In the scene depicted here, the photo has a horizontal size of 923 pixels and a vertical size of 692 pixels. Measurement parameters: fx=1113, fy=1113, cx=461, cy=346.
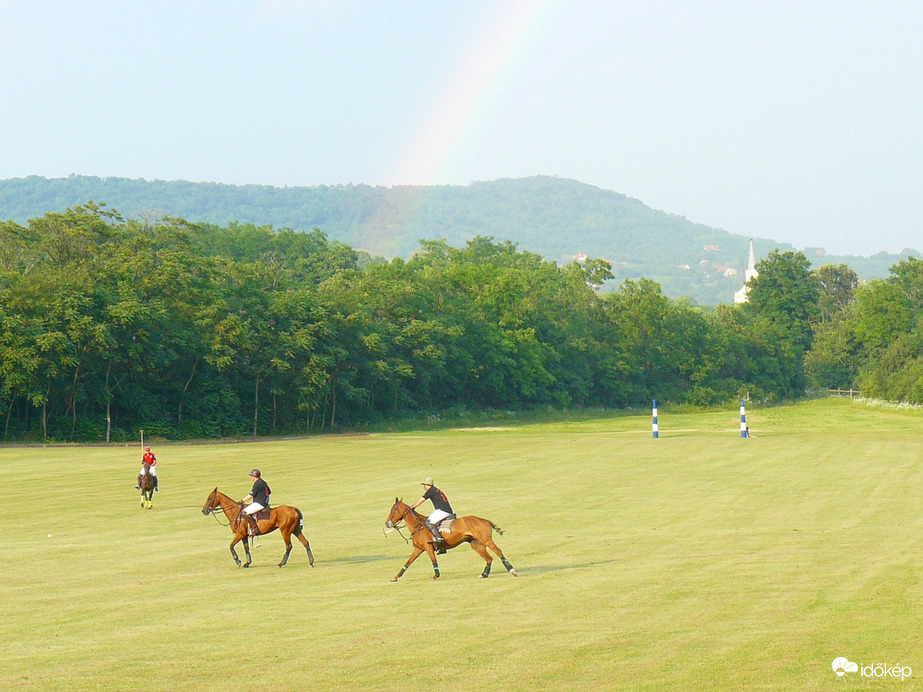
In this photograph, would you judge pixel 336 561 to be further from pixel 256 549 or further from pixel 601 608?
pixel 601 608

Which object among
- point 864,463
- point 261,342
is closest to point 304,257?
point 261,342

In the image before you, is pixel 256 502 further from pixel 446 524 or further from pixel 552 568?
pixel 552 568

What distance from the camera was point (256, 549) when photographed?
22.9 meters

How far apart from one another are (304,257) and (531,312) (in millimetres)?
48659

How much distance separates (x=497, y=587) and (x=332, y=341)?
207ft

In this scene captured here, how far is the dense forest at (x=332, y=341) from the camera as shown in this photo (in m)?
67.5

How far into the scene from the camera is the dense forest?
67.5 metres

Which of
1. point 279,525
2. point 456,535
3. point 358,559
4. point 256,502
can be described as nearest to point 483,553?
point 456,535

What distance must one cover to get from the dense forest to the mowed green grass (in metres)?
30.6

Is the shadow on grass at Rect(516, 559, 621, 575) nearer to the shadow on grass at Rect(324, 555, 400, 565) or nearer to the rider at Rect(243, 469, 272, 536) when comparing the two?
the shadow on grass at Rect(324, 555, 400, 565)

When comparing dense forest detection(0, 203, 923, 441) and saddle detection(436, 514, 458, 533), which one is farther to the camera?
dense forest detection(0, 203, 923, 441)

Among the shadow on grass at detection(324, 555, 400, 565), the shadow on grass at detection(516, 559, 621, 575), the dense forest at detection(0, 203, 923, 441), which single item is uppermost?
the dense forest at detection(0, 203, 923, 441)

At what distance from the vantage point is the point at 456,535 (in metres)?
18.6

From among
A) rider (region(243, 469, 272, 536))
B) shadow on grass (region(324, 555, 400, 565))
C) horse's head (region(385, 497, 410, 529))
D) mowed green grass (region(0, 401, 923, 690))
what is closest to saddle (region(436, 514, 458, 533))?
horse's head (region(385, 497, 410, 529))
